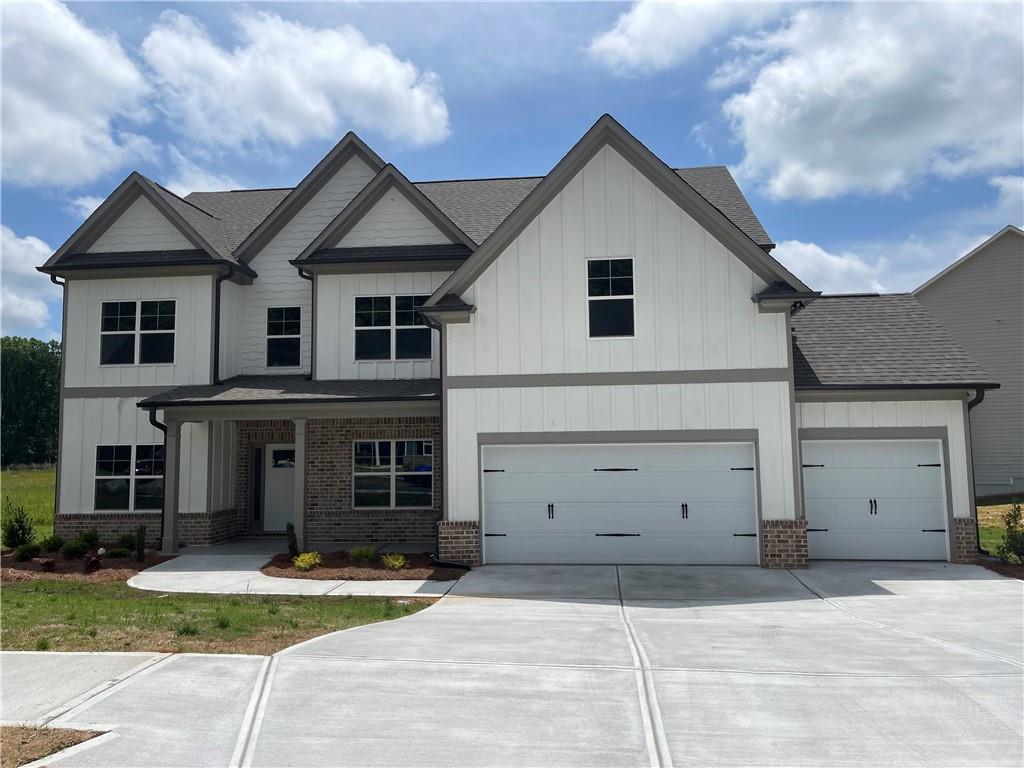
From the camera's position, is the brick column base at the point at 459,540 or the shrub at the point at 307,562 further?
the brick column base at the point at 459,540

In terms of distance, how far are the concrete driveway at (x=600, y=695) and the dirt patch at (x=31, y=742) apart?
0.67 ft

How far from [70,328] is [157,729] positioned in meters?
14.5

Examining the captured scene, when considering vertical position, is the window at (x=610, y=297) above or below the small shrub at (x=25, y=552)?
above

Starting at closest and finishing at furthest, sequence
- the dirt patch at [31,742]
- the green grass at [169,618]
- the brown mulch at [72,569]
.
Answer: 1. the dirt patch at [31,742]
2. the green grass at [169,618]
3. the brown mulch at [72,569]

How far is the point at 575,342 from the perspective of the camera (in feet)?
45.9

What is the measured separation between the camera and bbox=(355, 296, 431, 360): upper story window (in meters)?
17.0

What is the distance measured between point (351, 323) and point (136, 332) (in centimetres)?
508

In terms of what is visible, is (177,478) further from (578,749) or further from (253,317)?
(578,749)

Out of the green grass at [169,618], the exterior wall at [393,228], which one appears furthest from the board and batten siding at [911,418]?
the exterior wall at [393,228]

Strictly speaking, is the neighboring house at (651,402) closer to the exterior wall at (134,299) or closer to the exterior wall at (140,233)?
the exterior wall at (134,299)

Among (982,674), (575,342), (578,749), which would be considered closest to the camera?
(578,749)

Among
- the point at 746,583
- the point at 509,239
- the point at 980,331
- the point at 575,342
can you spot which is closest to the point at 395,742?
the point at 746,583

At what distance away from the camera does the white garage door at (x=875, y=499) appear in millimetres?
13797

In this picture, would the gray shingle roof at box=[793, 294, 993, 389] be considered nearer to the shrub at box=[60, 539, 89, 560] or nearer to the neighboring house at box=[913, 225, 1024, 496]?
the neighboring house at box=[913, 225, 1024, 496]
